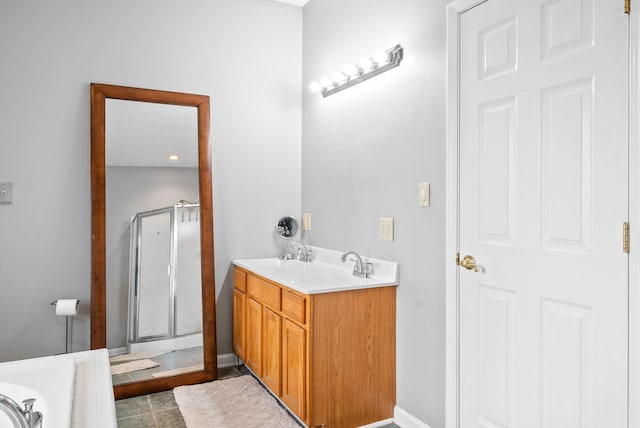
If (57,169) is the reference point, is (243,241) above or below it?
below

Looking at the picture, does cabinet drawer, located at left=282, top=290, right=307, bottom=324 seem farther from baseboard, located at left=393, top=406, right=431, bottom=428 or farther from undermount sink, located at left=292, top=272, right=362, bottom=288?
baseboard, located at left=393, top=406, right=431, bottom=428

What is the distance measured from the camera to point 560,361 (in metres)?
1.63

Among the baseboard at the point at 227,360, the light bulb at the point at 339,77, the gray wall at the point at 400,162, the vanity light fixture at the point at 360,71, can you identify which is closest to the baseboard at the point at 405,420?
the gray wall at the point at 400,162

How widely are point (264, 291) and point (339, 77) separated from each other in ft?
4.65

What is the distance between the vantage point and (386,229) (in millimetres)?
2520

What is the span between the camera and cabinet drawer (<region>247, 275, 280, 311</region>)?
Result: 256 cm

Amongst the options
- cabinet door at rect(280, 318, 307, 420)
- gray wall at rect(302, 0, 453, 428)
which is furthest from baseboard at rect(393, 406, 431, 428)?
cabinet door at rect(280, 318, 307, 420)

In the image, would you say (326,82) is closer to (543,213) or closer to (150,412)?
(543,213)

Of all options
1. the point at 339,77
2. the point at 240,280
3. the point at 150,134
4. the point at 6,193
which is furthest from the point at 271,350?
the point at 6,193

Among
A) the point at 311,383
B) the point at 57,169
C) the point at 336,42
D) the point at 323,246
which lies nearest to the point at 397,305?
the point at 311,383

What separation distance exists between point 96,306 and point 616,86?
2.88 m
